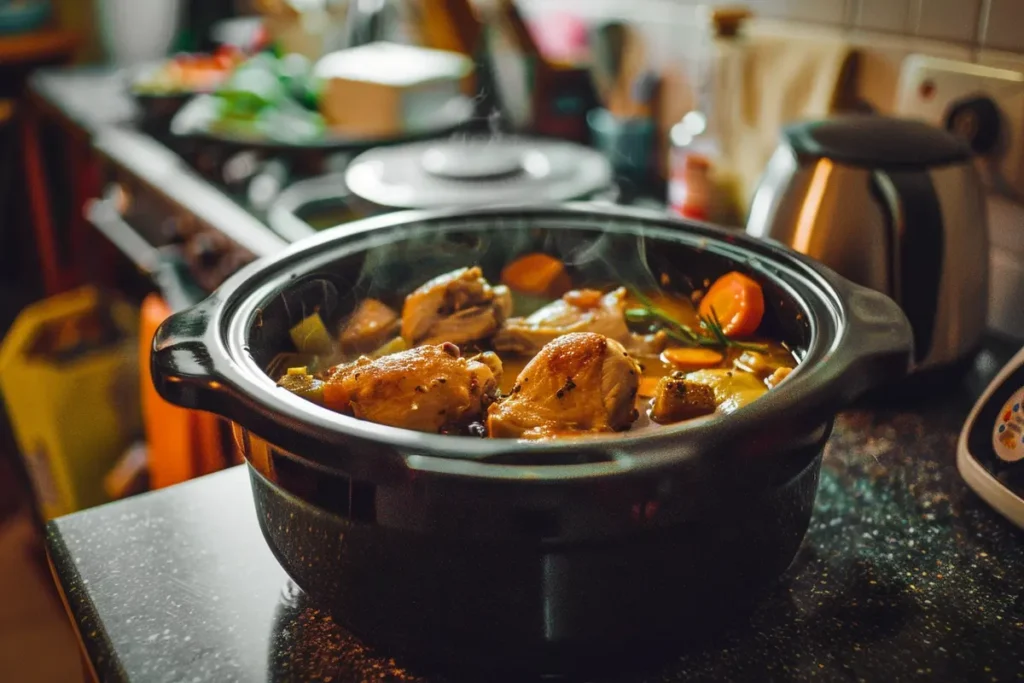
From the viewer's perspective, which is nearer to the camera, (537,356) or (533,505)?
(533,505)

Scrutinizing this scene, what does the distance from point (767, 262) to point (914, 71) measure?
1.71ft

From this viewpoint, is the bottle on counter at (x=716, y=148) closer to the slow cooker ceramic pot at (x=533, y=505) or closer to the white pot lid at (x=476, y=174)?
the white pot lid at (x=476, y=174)

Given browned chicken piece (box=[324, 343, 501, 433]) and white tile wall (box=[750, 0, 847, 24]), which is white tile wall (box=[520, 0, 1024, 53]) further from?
browned chicken piece (box=[324, 343, 501, 433])

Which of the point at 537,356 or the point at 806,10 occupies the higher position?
the point at 806,10

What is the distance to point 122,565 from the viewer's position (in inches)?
27.8

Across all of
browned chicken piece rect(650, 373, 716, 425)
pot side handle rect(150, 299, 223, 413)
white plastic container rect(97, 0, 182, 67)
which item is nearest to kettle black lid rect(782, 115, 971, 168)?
browned chicken piece rect(650, 373, 716, 425)

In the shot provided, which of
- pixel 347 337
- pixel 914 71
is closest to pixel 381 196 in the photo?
pixel 347 337

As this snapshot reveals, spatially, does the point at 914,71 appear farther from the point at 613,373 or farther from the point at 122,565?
the point at 122,565

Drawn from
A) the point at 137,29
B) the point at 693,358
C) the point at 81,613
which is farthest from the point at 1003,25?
the point at 137,29

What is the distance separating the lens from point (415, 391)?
60cm

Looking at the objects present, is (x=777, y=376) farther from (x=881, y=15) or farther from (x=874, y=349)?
(x=881, y=15)

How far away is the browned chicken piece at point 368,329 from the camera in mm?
786

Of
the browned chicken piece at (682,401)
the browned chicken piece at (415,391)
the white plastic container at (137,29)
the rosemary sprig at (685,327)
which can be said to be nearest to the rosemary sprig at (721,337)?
the rosemary sprig at (685,327)

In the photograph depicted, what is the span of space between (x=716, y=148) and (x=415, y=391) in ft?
3.24
